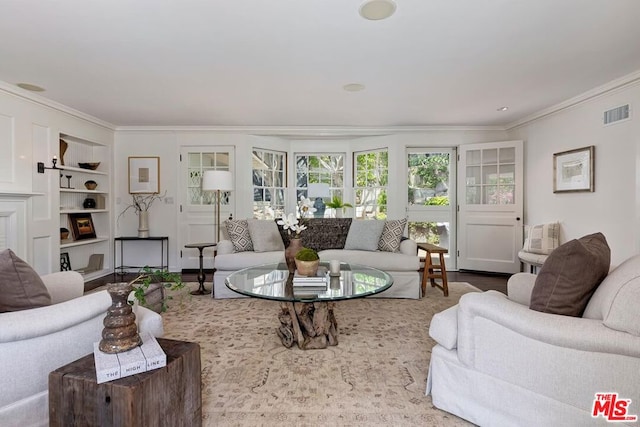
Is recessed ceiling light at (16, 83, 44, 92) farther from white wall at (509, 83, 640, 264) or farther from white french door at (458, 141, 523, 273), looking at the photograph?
white wall at (509, 83, 640, 264)

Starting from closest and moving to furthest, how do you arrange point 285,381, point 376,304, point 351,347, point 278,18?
1. point 285,381
2. point 278,18
3. point 351,347
4. point 376,304

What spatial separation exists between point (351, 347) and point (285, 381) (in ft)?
2.09

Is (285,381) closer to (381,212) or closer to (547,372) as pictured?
(547,372)

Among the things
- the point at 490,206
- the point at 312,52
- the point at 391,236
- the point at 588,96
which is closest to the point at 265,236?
the point at 391,236

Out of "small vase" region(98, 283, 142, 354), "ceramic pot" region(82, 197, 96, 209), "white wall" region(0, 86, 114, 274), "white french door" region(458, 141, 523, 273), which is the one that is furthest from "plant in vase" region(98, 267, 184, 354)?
"white french door" region(458, 141, 523, 273)

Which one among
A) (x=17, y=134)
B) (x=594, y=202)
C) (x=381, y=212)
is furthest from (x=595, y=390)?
(x=17, y=134)

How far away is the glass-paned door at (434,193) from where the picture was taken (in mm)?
5465

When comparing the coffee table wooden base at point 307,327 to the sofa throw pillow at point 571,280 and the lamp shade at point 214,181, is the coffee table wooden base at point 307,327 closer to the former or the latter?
the sofa throw pillow at point 571,280

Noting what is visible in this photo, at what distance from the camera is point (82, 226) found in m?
4.87

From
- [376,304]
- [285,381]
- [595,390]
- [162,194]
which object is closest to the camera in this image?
[595,390]

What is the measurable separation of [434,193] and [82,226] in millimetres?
5329

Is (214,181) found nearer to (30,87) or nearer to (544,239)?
(30,87)

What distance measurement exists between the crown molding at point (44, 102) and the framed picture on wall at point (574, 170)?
616cm

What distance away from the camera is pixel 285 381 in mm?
1990
